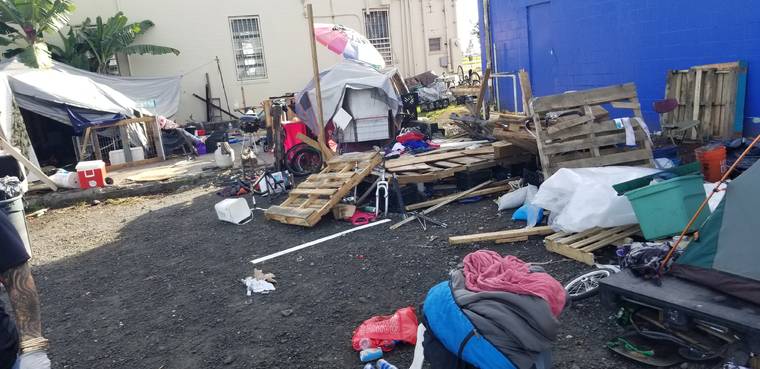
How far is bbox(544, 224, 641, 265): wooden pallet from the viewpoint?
5137 mm

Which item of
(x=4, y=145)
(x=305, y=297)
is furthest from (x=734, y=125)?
(x=4, y=145)

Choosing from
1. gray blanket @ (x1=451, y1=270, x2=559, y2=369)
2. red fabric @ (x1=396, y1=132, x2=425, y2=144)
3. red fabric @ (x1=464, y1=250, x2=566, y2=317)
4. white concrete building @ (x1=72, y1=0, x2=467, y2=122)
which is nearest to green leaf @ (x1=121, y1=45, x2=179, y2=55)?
white concrete building @ (x1=72, y1=0, x2=467, y2=122)

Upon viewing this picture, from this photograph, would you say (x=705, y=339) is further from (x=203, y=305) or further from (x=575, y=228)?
(x=203, y=305)

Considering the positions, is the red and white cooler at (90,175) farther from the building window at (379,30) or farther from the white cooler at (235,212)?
the building window at (379,30)

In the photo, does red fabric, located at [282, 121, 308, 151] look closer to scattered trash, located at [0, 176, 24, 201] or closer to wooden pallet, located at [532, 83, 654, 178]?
scattered trash, located at [0, 176, 24, 201]

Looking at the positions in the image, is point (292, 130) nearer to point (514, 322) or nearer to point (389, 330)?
point (389, 330)

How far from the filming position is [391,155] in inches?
367

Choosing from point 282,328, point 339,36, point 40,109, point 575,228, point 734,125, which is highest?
point 339,36

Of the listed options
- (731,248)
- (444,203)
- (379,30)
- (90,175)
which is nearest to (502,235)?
(444,203)

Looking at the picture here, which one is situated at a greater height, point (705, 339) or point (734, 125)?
point (734, 125)

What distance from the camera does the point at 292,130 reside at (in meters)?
11.0

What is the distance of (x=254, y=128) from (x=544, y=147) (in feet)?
20.5

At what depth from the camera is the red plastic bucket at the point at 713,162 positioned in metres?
6.38

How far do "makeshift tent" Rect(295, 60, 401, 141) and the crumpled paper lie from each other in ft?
16.4
